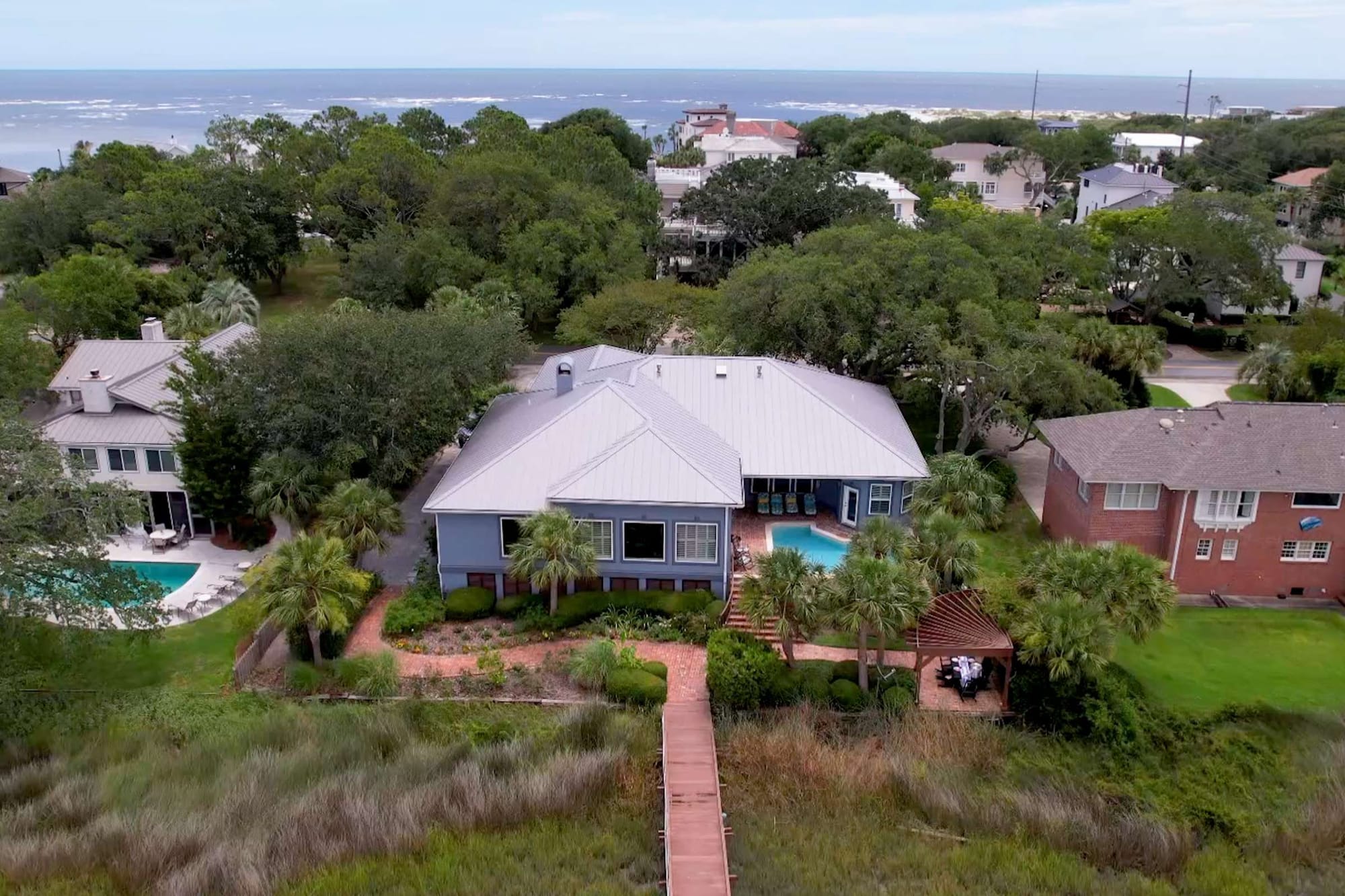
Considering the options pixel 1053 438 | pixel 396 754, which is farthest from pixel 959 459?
pixel 396 754

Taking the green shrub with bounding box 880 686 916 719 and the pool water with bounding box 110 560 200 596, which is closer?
the green shrub with bounding box 880 686 916 719

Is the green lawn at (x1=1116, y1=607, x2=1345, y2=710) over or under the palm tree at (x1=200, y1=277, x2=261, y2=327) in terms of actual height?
under

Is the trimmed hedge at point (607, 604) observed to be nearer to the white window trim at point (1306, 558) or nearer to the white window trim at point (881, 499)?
the white window trim at point (881, 499)

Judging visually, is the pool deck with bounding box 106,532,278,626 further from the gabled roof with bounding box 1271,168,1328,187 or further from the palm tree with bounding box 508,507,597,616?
the gabled roof with bounding box 1271,168,1328,187

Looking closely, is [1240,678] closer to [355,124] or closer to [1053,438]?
[1053,438]

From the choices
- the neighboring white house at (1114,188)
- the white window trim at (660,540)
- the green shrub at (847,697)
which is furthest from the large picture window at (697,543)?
the neighboring white house at (1114,188)

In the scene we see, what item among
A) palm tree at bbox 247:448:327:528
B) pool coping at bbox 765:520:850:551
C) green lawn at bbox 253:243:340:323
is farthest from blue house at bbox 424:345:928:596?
green lawn at bbox 253:243:340:323

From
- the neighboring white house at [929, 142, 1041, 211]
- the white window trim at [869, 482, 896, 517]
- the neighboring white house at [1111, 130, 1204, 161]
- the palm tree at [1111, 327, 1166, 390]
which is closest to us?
the white window trim at [869, 482, 896, 517]
